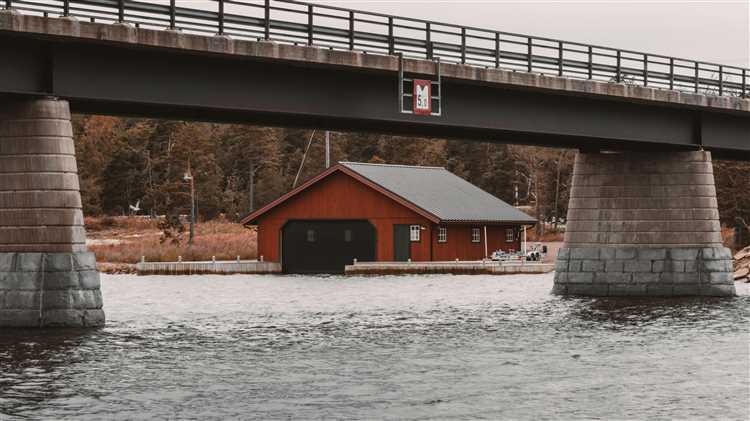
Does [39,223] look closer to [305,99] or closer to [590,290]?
[305,99]

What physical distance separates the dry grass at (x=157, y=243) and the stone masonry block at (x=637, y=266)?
46.0 metres

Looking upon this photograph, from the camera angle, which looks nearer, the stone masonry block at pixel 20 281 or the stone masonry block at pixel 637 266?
the stone masonry block at pixel 20 281

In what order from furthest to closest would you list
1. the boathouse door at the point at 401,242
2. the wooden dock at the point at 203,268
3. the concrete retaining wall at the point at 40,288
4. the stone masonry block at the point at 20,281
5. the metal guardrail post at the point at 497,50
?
the wooden dock at the point at 203,268
the boathouse door at the point at 401,242
the metal guardrail post at the point at 497,50
the stone masonry block at the point at 20,281
the concrete retaining wall at the point at 40,288

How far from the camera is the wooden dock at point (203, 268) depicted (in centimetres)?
8881

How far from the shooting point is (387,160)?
154m

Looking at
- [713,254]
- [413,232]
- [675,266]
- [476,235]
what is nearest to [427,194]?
[413,232]

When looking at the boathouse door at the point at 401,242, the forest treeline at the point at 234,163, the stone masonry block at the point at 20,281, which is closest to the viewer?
the stone masonry block at the point at 20,281

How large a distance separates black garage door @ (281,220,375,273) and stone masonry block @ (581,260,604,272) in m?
29.2

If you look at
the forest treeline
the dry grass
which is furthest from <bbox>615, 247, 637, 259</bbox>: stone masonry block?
the forest treeline

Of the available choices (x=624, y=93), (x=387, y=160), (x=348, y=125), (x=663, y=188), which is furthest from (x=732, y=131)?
(x=387, y=160)

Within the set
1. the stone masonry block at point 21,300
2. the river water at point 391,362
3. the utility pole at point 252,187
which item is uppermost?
the utility pole at point 252,187

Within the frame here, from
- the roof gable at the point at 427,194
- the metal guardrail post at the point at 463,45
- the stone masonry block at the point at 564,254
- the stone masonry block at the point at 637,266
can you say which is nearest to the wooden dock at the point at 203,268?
the roof gable at the point at 427,194

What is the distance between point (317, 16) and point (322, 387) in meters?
17.3

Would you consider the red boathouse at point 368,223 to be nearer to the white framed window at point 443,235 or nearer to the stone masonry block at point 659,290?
the white framed window at point 443,235
